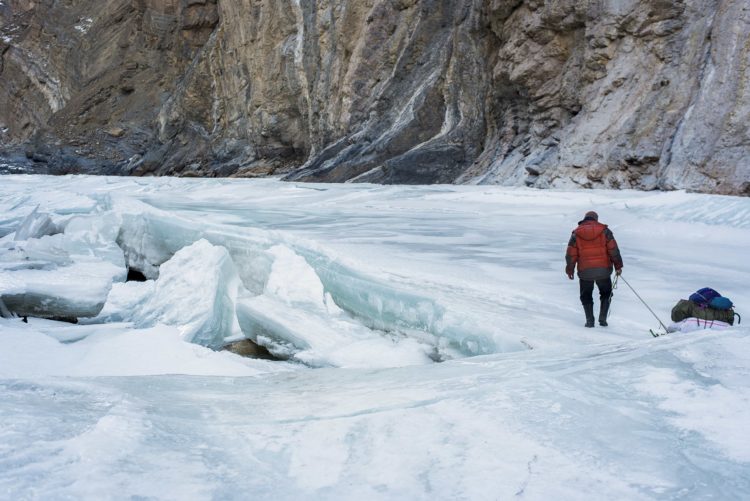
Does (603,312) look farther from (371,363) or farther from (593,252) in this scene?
(371,363)

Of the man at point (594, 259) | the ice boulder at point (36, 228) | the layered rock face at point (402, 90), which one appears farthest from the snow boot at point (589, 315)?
the ice boulder at point (36, 228)

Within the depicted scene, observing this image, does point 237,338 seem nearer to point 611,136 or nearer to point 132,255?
point 132,255

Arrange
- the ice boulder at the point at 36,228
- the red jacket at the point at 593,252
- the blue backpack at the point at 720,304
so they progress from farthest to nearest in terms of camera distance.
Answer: the ice boulder at the point at 36,228 → the red jacket at the point at 593,252 → the blue backpack at the point at 720,304

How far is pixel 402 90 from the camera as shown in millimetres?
21109

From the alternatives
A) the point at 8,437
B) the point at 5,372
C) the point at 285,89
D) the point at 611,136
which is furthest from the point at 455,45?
the point at 8,437

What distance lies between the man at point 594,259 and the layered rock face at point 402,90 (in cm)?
694

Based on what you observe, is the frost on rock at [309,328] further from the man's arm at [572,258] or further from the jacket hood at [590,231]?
the jacket hood at [590,231]

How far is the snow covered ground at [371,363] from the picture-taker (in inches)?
74.6

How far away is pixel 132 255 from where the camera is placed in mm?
9008

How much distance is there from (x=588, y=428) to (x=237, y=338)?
13.5ft

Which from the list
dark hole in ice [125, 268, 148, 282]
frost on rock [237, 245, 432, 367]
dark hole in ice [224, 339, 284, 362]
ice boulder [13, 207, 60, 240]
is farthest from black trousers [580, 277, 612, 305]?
ice boulder [13, 207, 60, 240]

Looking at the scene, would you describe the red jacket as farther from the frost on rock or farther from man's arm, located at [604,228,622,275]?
the frost on rock

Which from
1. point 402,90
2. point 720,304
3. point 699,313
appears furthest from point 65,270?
point 402,90

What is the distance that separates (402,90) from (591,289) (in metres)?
17.5
